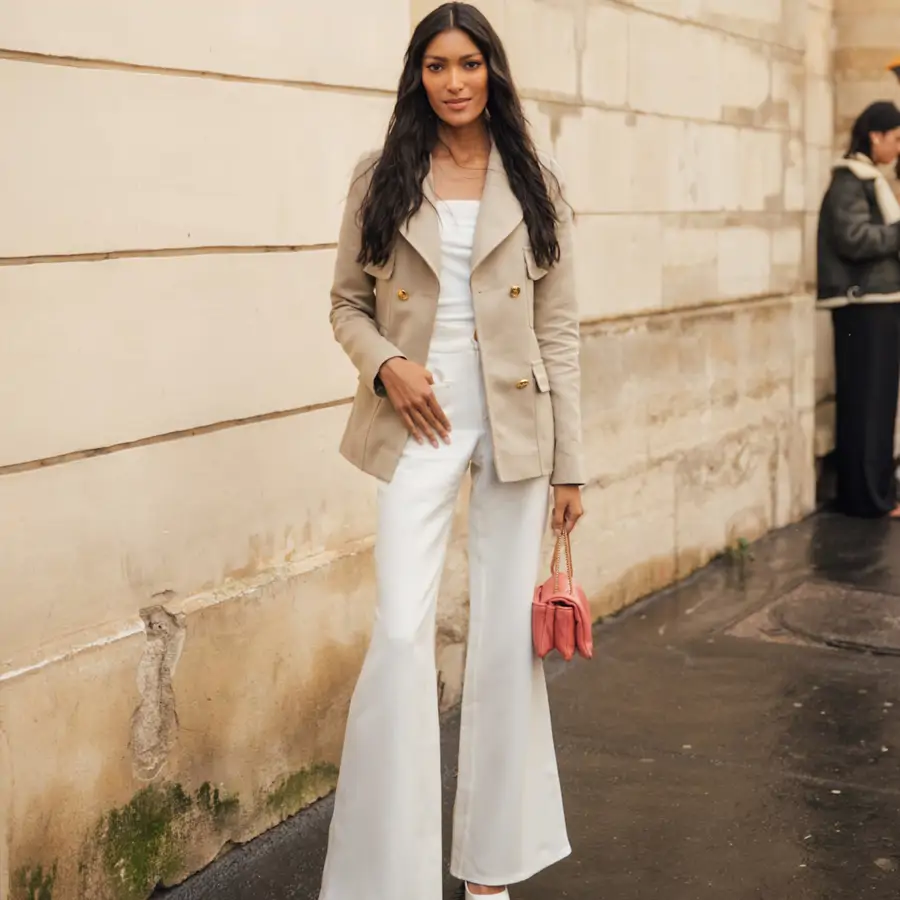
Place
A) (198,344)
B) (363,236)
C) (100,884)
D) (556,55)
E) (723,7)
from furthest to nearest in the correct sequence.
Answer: (723,7) < (556,55) < (198,344) < (100,884) < (363,236)

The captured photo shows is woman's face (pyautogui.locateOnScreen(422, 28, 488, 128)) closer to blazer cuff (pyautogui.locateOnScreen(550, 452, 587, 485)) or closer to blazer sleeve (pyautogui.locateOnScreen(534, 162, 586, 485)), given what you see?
blazer sleeve (pyautogui.locateOnScreen(534, 162, 586, 485))

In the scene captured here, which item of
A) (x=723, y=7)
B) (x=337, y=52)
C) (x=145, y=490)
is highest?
(x=723, y=7)

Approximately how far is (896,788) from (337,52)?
8.86 ft

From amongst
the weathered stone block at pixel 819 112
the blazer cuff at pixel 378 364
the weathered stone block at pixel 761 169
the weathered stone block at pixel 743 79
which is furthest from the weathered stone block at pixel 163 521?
the weathered stone block at pixel 819 112

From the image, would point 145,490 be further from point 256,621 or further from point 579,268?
point 579,268

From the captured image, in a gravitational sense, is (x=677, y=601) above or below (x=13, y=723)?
below

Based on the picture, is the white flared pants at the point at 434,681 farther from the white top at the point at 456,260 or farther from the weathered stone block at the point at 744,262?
the weathered stone block at the point at 744,262

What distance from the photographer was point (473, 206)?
11.5ft

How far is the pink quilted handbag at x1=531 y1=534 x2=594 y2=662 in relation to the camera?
360 centimetres

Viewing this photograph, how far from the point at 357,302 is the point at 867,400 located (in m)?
5.78

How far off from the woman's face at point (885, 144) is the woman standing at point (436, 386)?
544 cm

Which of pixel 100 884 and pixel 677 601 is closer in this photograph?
pixel 100 884

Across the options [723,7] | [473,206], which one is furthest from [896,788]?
[723,7]

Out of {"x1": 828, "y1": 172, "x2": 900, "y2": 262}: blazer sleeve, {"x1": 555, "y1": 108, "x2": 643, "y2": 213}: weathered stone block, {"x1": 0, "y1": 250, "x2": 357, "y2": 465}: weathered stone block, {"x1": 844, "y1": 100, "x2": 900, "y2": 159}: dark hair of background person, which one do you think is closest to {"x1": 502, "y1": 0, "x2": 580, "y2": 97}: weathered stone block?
{"x1": 555, "y1": 108, "x2": 643, "y2": 213}: weathered stone block
